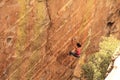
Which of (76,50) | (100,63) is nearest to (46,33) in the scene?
(76,50)

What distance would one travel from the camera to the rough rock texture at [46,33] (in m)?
16.5

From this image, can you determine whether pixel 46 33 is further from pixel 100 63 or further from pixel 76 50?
pixel 100 63

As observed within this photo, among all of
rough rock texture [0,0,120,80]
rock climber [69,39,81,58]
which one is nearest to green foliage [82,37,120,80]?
rock climber [69,39,81,58]

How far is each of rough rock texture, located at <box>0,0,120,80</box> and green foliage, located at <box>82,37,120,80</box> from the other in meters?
1.65

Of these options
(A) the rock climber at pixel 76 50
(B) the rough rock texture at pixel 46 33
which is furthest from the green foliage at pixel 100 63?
(B) the rough rock texture at pixel 46 33

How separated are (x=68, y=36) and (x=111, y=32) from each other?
382 cm

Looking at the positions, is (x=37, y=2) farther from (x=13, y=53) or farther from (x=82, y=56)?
(x=82, y=56)

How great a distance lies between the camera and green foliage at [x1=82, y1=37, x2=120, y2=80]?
697 inches

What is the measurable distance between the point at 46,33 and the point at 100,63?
267cm

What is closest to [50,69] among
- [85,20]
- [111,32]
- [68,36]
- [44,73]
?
[44,73]

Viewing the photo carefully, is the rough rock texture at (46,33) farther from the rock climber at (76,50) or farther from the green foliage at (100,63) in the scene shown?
the green foliage at (100,63)

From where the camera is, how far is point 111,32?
22.3m

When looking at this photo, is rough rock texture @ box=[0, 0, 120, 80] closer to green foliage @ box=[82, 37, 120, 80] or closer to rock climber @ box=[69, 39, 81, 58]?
rock climber @ box=[69, 39, 81, 58]

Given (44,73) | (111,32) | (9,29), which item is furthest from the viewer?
(111,32)
